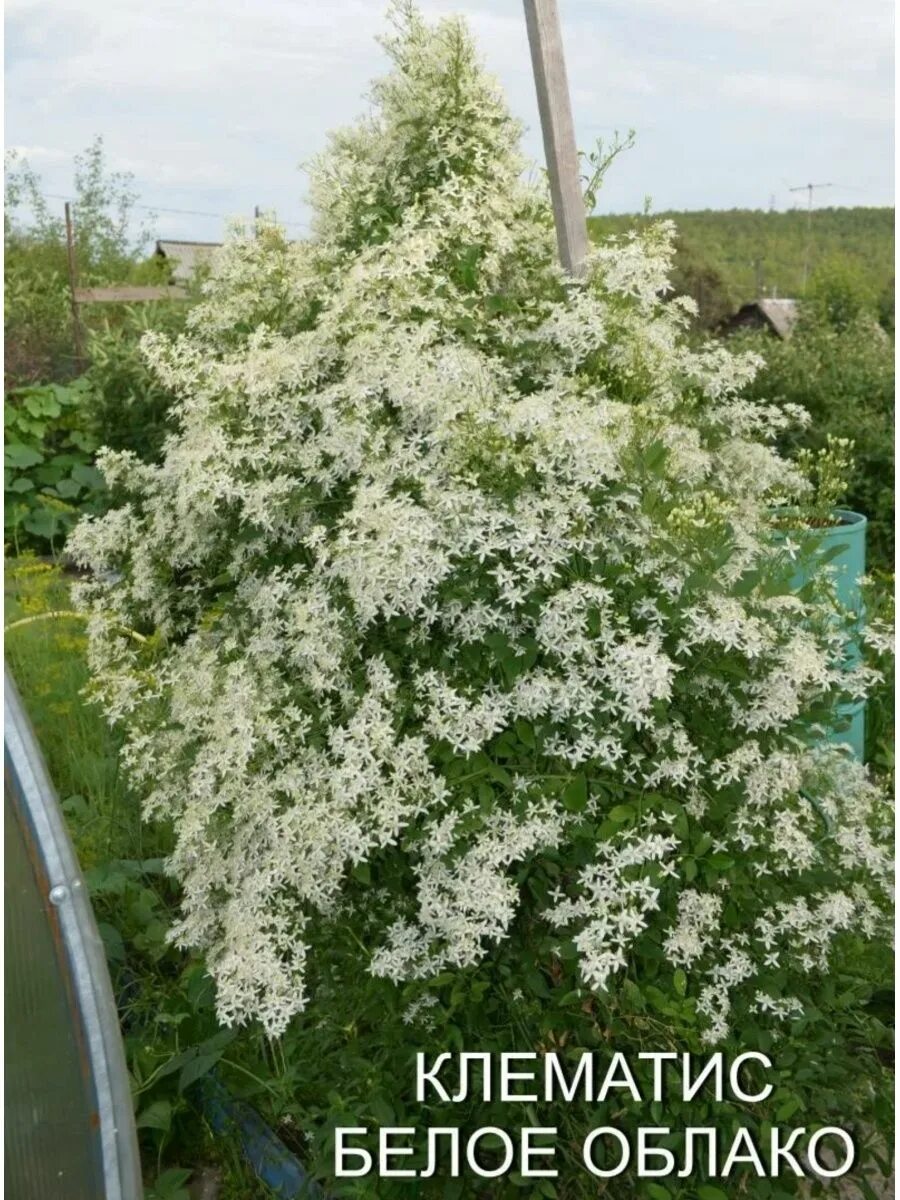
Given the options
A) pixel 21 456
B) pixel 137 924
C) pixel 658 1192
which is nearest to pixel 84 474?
pixel 21 456

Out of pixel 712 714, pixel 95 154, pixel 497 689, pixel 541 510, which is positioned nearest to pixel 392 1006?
pixel 497 689

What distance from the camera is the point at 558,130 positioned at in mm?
2689

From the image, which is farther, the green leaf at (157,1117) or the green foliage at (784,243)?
the green foliage at (784,243)

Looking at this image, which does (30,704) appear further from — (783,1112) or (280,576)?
(783,1112)

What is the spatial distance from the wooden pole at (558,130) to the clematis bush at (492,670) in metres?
0.07

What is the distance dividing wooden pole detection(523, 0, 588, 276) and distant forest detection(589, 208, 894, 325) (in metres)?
30.8

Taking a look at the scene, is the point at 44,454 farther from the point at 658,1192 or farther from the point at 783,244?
the point at 783,244

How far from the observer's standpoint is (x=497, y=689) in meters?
2.14

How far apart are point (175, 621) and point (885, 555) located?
207 inches

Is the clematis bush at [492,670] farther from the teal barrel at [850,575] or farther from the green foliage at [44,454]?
the green foliage at [44,454]

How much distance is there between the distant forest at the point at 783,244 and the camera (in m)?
35.5

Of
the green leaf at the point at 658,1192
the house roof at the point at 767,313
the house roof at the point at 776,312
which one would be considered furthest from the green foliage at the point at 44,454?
the house roof at the point at 776,312

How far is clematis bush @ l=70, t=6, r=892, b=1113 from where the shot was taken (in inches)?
81.7

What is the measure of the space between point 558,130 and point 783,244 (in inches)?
1558
